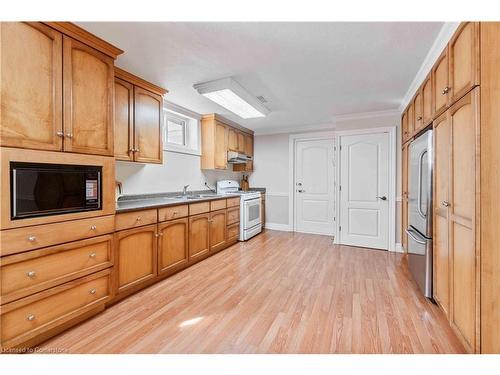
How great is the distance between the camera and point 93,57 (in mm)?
1828

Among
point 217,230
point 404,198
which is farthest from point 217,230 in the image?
point 404,198

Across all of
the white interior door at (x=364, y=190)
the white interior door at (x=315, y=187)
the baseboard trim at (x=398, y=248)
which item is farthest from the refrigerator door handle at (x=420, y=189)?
the white interior door at (x=315, y=187)

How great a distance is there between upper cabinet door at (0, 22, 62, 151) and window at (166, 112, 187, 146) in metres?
2.05

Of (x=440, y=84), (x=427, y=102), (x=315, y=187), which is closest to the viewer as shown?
(x=440, y=84)

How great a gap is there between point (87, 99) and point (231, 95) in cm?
149

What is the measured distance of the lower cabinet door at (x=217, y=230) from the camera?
3504 millimetres

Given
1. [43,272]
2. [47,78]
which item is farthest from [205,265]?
[47,78]

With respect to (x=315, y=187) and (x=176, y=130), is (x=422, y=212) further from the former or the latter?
(x=176, y=130)

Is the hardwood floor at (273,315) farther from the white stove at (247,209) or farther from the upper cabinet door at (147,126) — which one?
the upper cabinet door at (147,126)

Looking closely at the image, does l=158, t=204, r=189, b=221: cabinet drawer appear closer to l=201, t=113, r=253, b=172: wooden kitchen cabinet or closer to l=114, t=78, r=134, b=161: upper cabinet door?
l=114, t=78, r=134, b=161: upper cabinet door

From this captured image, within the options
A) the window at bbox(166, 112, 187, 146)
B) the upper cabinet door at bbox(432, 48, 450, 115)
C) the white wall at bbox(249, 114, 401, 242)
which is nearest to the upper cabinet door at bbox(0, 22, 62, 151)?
the window at bbox(166, 112, 187, 146)

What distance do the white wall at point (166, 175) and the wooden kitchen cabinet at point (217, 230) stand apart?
2.45 ft

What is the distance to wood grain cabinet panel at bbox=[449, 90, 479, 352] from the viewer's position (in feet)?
4.45

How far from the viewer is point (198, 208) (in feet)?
10.5
